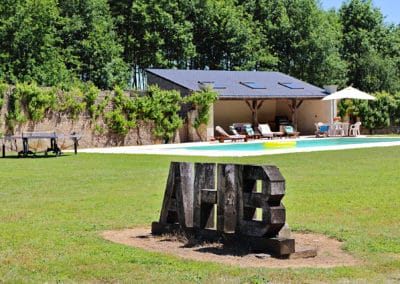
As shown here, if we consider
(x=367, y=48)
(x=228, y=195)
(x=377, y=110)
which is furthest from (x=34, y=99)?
(x=367, y=48)

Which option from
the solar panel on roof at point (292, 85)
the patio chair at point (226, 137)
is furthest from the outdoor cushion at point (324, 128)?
the patio chair at point (226, 137)

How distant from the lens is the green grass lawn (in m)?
5.49

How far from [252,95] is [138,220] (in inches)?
996

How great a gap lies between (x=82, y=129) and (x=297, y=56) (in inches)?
986

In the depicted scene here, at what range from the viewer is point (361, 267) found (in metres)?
5.65

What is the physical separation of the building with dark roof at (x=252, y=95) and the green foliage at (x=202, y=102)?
1.76 feet

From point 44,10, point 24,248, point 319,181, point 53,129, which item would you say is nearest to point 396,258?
point 24,248

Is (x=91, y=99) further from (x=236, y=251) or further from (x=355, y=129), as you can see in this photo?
(x=236, y=251)

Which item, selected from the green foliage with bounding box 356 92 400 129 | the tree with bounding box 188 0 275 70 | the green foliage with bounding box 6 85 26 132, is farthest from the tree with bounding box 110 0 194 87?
the green foliage with bounding box 6 85 26 132

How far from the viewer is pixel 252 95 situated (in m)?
33.3

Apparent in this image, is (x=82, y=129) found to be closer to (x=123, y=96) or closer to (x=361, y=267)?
(x=123, y=96)

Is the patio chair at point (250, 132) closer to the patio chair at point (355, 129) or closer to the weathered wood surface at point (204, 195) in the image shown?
the patio chair at point (355, 129)

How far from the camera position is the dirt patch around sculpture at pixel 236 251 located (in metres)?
5.94

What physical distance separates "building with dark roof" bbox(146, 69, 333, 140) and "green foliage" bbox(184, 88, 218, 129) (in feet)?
1.76
